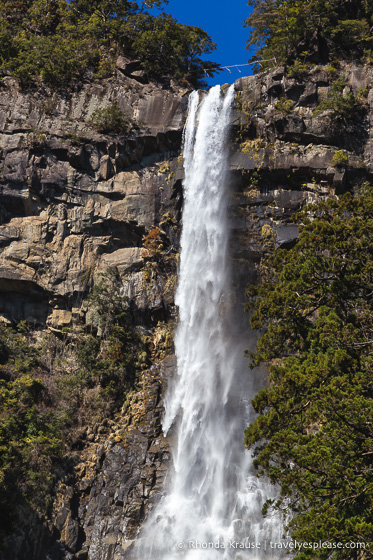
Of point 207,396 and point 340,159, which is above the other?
point 340,159

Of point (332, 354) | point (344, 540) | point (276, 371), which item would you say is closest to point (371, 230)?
point (332, 354)

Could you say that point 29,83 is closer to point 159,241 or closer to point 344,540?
point 159,241

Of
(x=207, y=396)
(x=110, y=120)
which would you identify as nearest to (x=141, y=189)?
(x=110, y=120)

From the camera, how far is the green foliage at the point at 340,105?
25.4 metres

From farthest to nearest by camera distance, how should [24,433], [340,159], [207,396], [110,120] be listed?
1. [110,120]
2. [340,159]
3. [207,396]
4. [24,433]

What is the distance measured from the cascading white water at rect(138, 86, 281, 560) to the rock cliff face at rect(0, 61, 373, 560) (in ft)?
2.15

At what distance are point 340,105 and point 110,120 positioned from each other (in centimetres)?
1102

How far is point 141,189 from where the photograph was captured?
90.2ft

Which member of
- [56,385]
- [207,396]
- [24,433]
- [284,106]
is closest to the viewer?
[24,433]

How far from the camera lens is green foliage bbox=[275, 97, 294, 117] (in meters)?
26.3

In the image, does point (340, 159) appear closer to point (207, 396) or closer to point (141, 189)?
point (141, 189)

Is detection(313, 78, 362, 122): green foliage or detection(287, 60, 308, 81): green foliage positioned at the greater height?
detection(287, 60, 308, 81): green foliage

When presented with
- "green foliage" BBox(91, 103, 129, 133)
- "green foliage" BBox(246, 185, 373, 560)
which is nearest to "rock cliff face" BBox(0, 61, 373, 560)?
"green foliage" BBox(91, 103, 129, 133)

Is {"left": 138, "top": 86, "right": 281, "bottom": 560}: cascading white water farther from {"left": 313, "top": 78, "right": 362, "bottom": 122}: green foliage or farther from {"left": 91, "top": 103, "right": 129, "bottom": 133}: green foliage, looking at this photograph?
{"left": 313, "top": 78, "right": 362, "bottom": 122}: green foliage
